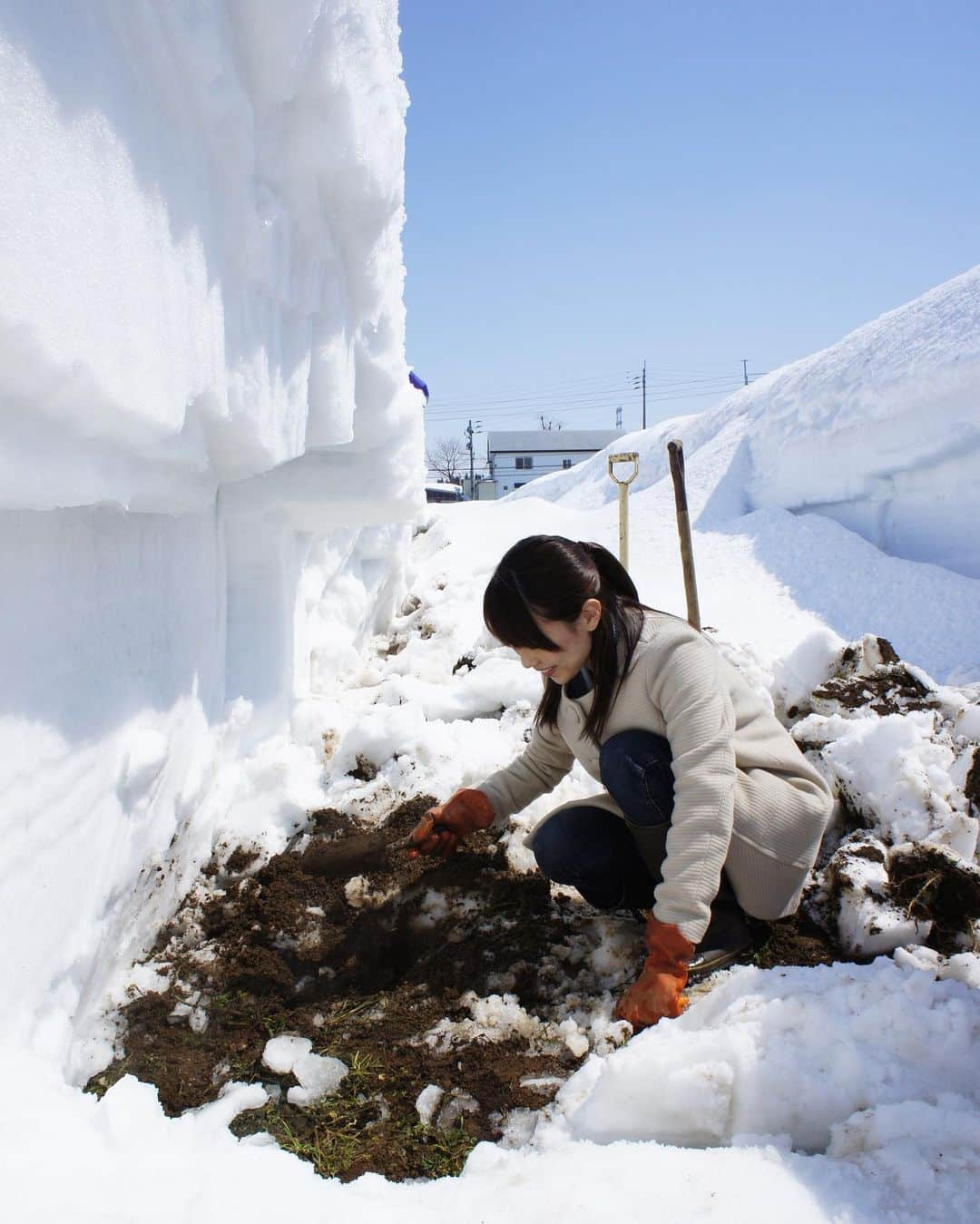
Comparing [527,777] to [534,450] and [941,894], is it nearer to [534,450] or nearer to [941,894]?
[941,894]

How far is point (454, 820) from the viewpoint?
2006mm

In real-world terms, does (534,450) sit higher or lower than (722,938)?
higher

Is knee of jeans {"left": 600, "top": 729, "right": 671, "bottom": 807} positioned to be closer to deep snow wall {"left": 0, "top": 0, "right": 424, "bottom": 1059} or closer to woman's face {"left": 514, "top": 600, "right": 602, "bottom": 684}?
woman's face {"left": 514, "top": 600, "right": 602, "bottom": 684}

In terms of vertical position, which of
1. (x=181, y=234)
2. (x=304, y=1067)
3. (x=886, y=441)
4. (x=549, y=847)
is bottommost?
(x=304, y=1067)

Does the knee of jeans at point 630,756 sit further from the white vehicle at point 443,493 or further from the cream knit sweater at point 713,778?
the white vehicle at point 443,493

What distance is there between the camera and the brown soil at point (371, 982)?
1.38 m

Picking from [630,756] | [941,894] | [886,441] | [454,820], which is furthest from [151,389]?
[886,441]

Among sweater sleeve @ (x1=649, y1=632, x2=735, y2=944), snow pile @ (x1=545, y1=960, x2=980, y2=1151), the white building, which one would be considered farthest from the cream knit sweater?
the white building

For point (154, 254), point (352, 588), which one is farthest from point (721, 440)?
point (154, 254)

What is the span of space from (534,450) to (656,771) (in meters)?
36.5

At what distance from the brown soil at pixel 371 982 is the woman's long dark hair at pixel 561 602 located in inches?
22.6

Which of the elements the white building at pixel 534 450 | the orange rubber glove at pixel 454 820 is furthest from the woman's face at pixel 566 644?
the white building at pixel 534 450

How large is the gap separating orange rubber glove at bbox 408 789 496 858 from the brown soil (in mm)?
76

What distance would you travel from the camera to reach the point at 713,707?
1.61m
